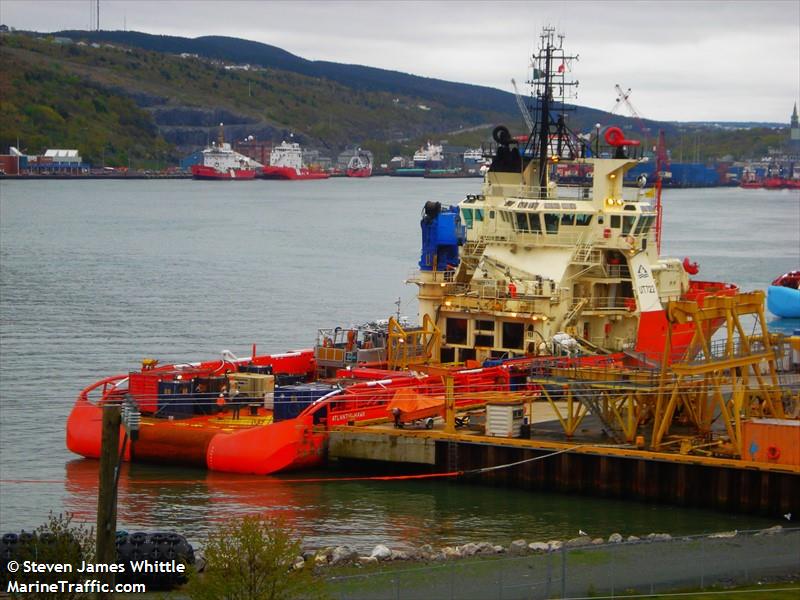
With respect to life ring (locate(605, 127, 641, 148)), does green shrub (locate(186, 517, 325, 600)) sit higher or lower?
lower

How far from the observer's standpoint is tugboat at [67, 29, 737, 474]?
115 feet

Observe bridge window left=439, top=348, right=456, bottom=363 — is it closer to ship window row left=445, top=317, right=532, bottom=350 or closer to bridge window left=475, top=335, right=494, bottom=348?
ship window row left=445, top=317, right=532, bottom=350

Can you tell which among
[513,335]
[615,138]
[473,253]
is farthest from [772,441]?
[615,138]

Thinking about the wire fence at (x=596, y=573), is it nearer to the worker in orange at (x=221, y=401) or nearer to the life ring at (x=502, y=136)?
the worker in orange at (x=221, y=401)

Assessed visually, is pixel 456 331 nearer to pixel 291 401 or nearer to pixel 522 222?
pixel 522 222

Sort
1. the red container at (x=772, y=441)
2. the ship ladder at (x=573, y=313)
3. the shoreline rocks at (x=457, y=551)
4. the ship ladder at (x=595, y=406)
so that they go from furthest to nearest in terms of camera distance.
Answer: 1. the ship ladder at (x=573, y=313)
2. the ship ladder at (x=595, y=406)
3. the red container at (x=772, y=441)
4. the shoreline rocks at (x=457, y=551)

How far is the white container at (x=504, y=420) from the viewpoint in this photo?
109 feet

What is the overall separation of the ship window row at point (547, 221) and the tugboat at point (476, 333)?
0.13 feet

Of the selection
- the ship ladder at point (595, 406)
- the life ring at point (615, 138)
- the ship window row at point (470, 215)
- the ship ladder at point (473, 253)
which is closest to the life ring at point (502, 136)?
the ship window row at point (470, 215)

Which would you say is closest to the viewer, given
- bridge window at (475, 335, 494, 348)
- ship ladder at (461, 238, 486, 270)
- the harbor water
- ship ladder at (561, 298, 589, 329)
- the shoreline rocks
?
the shoreline rocks

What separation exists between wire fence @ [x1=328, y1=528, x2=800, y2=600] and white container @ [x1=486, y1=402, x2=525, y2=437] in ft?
26.9

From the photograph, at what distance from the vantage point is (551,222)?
137 ft

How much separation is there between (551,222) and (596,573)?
19340 mm

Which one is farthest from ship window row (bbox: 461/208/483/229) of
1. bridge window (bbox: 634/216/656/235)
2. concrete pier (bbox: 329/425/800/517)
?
concrete pier (bbox: 329/425/800/517)
